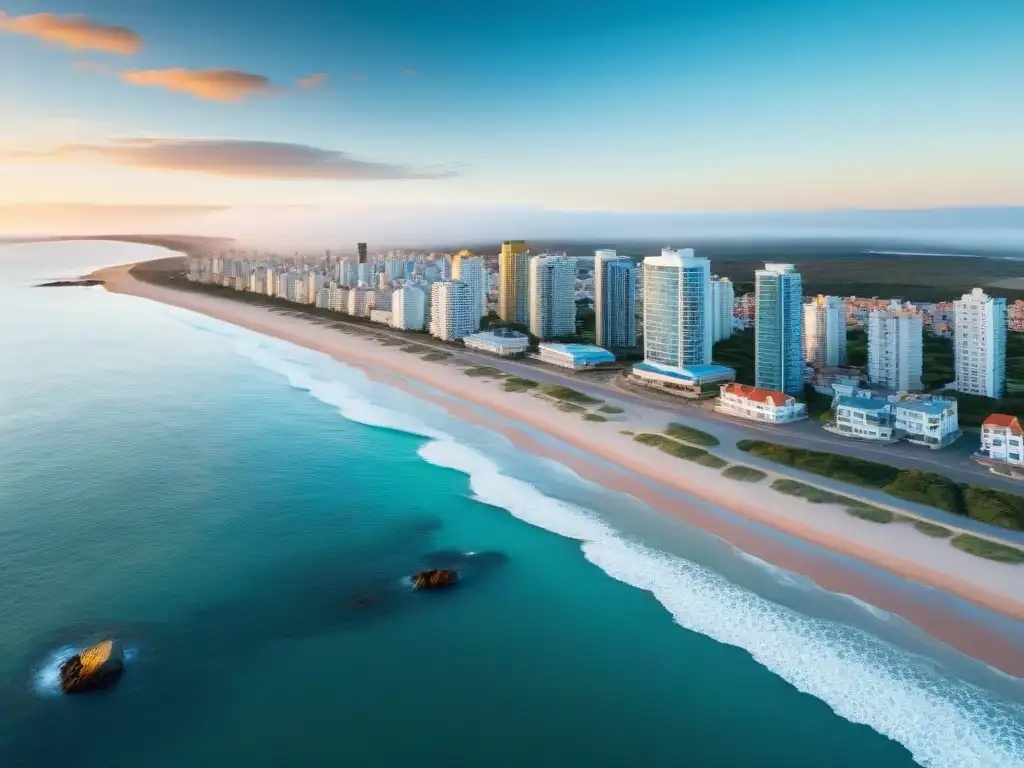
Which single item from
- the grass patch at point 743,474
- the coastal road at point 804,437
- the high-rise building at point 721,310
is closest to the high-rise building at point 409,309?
the coastal road at point 804,437

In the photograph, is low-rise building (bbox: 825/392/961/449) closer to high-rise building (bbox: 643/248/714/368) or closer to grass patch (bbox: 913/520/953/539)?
grass patch (bbox: 913/520/953/539)

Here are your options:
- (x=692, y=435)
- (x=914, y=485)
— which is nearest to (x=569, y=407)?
(x=692, y=435)

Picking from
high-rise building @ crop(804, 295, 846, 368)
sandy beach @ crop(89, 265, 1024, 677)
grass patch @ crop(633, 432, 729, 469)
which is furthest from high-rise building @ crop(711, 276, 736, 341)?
grass patch @ crop(633, 432, 729, 469)

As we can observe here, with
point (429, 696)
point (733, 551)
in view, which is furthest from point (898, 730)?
point (429, 696)

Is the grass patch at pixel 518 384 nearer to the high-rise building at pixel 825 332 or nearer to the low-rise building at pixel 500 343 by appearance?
the low-rise building at pixel 500 343

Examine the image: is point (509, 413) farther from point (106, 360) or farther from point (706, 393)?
point (106, 360)

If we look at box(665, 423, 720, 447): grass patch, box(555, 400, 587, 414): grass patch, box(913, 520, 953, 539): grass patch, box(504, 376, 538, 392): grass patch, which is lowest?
box(913, 520, 953, 539): grass patch

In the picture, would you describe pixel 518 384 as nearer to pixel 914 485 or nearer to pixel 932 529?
pixel 914 485
